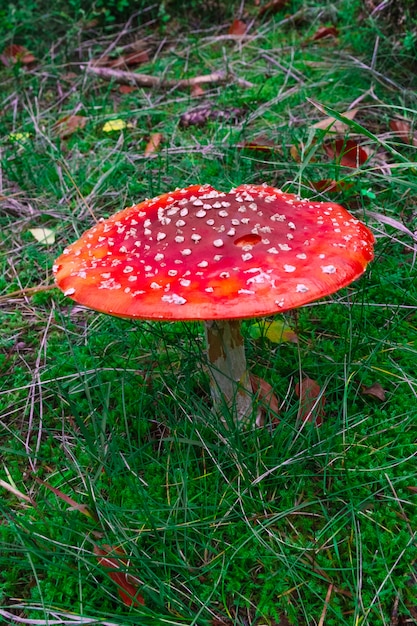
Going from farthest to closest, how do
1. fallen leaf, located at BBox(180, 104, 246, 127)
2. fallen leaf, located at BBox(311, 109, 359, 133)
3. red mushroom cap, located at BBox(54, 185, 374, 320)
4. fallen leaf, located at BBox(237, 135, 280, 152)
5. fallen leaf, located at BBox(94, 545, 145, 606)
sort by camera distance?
1. fallen leaf, located at BBox(180, 104, 246, 127)
2. fallen leaf, located at BBox(237, 135, 280, 152)
3. fallen leaf, located at BBox(311, 109, 359, 133)
4. fallen leaf, located at BBox(94, 545, 145, 606)
5. red mushroom cap, located at BBox(54, 185, 374, 320)

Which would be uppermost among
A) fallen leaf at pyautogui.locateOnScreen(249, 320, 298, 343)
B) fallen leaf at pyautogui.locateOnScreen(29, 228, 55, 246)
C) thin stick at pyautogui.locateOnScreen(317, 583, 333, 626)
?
fallen leaf at pyautogui.locateOnScreen(29, 228, 55, 246)

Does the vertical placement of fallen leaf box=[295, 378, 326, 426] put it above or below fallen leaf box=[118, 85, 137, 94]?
below

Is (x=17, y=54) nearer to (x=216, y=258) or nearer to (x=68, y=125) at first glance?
(x=68, y=125)

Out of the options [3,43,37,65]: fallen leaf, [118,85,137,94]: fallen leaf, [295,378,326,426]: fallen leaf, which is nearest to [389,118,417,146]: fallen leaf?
[295,378,326,426]: fallen leaf

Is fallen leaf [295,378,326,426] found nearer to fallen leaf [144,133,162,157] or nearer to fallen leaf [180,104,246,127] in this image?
fallen leaf [144,133,162,157]

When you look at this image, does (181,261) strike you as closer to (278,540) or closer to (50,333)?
(278,540)

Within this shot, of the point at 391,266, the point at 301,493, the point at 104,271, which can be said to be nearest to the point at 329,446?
the point at 301,493
